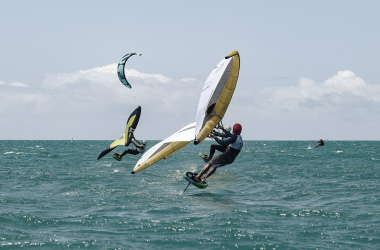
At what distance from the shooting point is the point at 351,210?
12031mm

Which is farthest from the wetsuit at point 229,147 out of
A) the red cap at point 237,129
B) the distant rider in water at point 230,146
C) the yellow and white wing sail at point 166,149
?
the yellow and white wing sail at point 166,149

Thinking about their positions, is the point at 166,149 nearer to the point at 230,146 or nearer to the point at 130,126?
the point at 230,146

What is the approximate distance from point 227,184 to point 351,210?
21.8 ft

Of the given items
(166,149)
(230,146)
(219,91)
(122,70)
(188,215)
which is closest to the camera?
(188,215)

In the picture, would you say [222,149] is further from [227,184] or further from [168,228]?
[227,184]

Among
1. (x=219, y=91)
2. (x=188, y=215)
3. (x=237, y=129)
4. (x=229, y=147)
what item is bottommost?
(x=188, y=215)

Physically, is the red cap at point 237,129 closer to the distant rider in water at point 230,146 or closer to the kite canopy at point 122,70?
the distant rider in water at point 230,146

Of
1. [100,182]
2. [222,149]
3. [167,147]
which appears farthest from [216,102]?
[100,182]

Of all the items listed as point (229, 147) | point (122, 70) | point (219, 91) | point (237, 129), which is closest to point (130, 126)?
point (122, 70)

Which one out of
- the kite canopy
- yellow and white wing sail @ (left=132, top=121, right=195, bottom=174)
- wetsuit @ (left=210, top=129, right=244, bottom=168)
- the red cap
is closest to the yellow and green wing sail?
the kite canopy

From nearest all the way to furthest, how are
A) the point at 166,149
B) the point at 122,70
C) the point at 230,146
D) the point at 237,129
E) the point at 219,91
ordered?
the point at 237,129 → the point at 230,146 → the point at 219,91 → the point at 166,149 → the point at 122,70

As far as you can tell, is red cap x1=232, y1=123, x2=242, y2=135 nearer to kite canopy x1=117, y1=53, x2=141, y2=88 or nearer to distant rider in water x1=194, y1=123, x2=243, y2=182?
distant rider in water x1=194, y1=123, x2=243, y2=182

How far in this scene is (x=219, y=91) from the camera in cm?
1288

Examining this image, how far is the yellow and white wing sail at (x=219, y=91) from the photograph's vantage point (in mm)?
12273
